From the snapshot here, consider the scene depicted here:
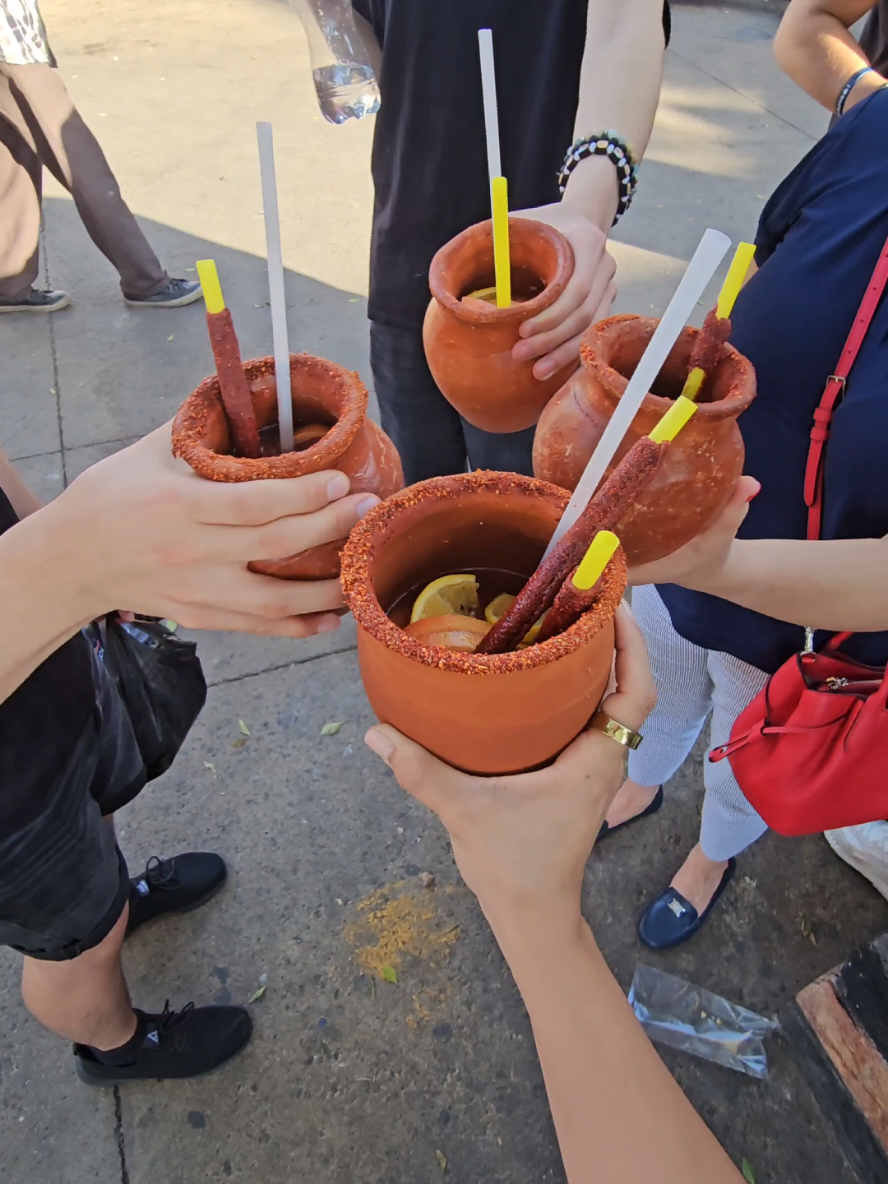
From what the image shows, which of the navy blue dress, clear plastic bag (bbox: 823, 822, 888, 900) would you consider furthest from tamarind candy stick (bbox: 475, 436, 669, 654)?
clear plastic bag (bbox: 823, 822, 888, 900)

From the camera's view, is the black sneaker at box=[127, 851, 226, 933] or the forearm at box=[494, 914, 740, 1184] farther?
the black sneaker at box=[127, 851, 226, 933]

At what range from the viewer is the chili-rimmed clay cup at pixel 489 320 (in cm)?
101

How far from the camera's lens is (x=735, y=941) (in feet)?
6.59

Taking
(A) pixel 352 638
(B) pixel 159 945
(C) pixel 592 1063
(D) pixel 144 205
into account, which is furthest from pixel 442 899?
(D) pixel 144 205

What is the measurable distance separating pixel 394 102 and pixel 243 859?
1828 mm

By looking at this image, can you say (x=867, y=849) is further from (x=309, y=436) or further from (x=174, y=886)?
(x=309, y=436)

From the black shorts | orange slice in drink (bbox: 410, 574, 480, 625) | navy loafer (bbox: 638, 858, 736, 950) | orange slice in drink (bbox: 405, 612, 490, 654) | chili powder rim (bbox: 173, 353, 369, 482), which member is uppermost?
chili powder rim (bbox: 173, 353, 369, 482)

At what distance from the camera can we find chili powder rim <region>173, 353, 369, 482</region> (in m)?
0.76

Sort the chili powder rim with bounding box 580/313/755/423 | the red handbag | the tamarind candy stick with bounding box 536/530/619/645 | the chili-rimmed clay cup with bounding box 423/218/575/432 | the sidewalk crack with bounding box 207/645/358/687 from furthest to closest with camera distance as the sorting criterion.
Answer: the sidewalk crack with bounding box 207/645/358/687
the red handbag
the chili-rimmed clay cup with bounding box 423/218/575/432
the chili powder rim with bounding box 580/313/755/423
the tamarind candy stick with bounding box 536/530/619/645

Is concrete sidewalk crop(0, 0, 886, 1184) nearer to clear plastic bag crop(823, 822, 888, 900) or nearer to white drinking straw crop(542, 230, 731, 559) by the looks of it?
clear plastic bag crop(823, 822, 888, 900)

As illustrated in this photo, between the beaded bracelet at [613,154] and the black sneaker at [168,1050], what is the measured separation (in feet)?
6.02

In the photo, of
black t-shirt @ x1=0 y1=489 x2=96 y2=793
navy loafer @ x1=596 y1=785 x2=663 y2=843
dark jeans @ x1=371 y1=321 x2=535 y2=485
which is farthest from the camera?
navy loafer @ x1=596 y1=785 x2=663 y2=843

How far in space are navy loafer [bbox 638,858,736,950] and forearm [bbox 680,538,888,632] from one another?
110cm

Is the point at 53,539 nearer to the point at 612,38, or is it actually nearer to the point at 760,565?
the point at 760,565
